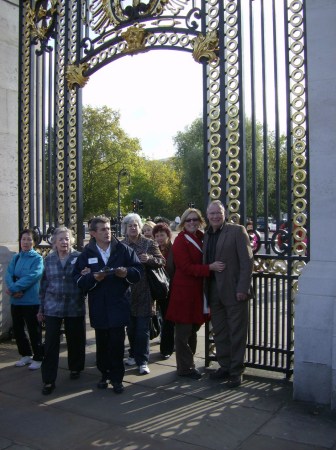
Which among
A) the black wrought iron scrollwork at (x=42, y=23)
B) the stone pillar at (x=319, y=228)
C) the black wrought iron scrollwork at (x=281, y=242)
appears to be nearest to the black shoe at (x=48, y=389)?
the stone pillar at (x=319, y=228)

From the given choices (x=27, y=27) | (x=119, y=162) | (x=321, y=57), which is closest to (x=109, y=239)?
(x=321, y=57)

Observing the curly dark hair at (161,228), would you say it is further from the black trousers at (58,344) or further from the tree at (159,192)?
the tree at (159,192)

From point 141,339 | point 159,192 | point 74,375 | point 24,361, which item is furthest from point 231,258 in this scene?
point 159,192

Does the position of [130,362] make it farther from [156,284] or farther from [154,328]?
[156,284]

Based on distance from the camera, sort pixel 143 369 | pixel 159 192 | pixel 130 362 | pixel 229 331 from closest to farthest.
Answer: pixel 229 331
pixel 143 369
pixel 130 362
pixel 159 192

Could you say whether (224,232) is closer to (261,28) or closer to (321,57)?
(321,57)

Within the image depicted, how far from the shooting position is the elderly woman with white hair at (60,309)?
16.2 ft

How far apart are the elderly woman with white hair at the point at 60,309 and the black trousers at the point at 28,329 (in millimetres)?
630

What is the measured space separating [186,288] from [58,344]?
1.41 m

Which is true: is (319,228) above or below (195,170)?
below

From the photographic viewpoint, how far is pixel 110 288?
16.0ft

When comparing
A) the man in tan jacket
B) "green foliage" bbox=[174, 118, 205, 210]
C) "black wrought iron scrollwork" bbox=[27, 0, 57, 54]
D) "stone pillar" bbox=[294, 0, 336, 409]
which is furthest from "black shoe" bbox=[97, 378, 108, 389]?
"green foliage" bbox=[174, 118, 205, 210]

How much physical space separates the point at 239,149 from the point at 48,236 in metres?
3.35

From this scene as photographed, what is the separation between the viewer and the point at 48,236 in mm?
7422
